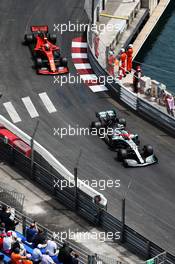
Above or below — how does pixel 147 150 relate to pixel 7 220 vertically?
above

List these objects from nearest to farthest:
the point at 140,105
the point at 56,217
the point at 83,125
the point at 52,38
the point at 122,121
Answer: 1. the point at 56,217
2. the point at 122,121
3. the point at 83,125
4. the point at 140,105
5. the point at 52,38

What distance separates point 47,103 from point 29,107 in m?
1.10

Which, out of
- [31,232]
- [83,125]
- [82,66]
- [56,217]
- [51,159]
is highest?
[82,66]

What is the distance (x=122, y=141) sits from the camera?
51.2 meters

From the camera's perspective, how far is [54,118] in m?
54.6

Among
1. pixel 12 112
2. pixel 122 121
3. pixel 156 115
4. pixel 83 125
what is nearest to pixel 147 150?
pixel 122 121

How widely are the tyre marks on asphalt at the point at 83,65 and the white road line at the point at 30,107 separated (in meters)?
3.70

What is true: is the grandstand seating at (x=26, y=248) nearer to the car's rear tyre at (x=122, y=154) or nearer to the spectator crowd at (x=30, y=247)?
the spectator crowd at (x=30, y=247)

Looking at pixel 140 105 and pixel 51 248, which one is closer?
pixel 51 248

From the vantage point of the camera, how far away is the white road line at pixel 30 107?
54.8 metres

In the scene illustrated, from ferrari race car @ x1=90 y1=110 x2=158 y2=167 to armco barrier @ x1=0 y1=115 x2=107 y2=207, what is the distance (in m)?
3.21

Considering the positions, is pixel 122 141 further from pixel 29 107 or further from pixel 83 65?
pixel 83 65

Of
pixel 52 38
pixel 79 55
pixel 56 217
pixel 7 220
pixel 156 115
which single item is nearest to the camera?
pixel 7 220

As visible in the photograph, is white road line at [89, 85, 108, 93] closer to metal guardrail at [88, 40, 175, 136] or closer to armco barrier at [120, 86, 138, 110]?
metal guardrail at [88, 40, 175, 136]
